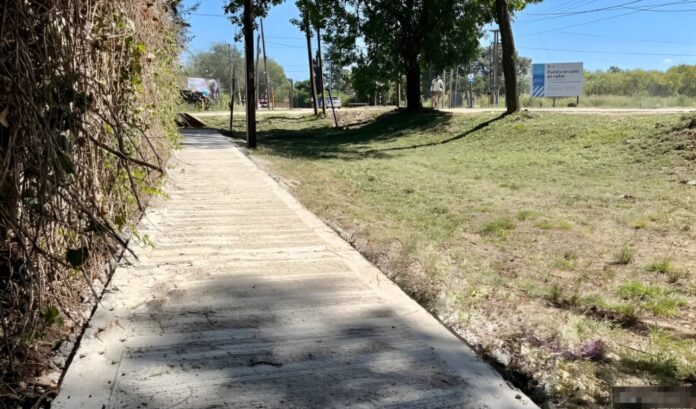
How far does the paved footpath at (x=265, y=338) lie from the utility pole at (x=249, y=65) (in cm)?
993

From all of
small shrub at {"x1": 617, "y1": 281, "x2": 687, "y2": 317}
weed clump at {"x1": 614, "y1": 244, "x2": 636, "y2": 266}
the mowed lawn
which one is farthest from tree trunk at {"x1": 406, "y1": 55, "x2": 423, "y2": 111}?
small shrub at {"x1": 617, "y1": 281, "x2": 687, "y2": 317}

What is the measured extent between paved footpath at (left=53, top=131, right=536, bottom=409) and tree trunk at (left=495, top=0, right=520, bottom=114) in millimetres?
15336

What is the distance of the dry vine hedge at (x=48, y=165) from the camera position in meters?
2.46

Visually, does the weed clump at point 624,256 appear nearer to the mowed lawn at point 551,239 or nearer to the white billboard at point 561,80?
the mowed lawn at point 551,239

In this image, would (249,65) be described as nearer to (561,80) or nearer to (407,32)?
(407,32)

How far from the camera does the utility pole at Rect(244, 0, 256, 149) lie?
14.7m

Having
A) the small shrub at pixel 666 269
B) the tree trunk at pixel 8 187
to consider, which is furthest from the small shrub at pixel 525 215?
the tree trunk at pixel 8 187

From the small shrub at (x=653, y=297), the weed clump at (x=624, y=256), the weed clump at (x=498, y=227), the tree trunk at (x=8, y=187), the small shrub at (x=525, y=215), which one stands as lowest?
the small shrub at (x=653, y=297)

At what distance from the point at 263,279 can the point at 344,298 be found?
2.37ft

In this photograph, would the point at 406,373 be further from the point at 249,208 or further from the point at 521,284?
the point at 249,208

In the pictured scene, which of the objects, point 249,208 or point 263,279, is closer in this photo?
point 263,279

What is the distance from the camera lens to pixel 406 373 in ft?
10.1

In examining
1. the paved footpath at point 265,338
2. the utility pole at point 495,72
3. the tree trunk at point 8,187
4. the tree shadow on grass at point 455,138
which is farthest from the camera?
the utility pole at point 495,72

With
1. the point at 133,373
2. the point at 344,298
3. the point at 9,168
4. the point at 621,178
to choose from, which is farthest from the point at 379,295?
the point at 621,178
